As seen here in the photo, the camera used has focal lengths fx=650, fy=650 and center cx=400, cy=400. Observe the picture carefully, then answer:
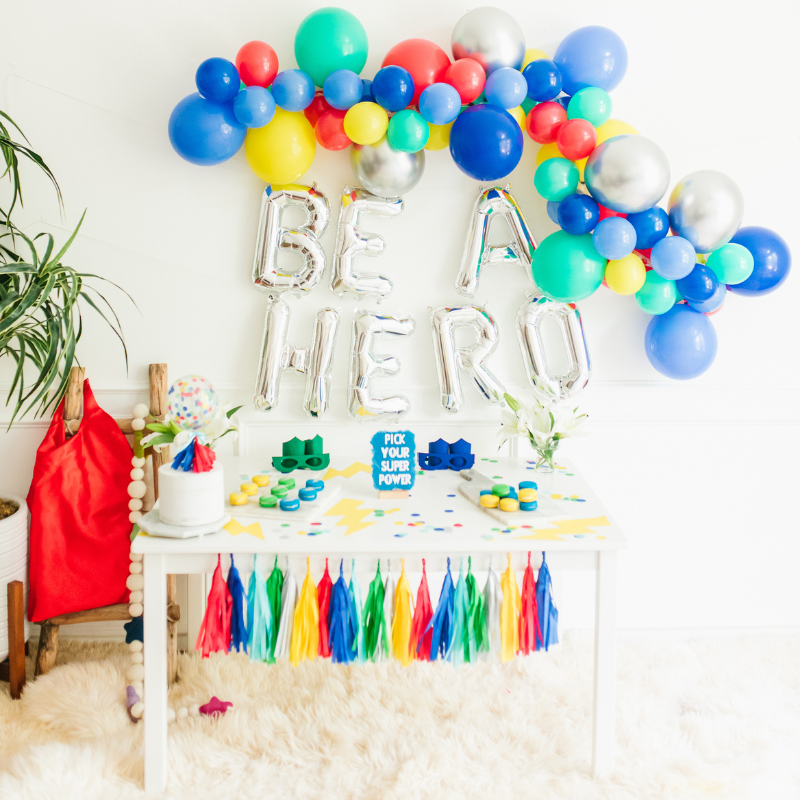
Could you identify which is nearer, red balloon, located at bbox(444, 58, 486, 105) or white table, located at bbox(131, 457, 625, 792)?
white table, located at bbox(131, 457, 625, 792)

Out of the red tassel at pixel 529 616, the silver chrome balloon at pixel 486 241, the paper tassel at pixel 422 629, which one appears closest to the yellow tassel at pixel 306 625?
the paper tassel at pixel 422 629

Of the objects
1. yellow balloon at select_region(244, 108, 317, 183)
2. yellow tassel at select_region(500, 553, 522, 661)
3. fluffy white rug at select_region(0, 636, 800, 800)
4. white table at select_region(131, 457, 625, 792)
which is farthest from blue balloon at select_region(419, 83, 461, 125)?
fluffy white rug at select_region(0, 636, 800, 800)

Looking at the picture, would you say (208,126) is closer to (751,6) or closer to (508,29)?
(508,29)

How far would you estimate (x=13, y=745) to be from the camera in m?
1.67

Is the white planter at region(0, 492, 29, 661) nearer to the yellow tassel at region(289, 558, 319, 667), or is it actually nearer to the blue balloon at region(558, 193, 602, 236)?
the yellow tassel at region(289, 558, 319, 667)

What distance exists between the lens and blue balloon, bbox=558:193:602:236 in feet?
5.68

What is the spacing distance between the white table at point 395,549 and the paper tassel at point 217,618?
0.15 ft

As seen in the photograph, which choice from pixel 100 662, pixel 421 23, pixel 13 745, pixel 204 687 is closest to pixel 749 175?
pixel 421 23

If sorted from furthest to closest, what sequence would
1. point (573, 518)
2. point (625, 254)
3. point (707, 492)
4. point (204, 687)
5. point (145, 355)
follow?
point (707, 492) → point (145, 355) → point (204, 687) → point (625, 254) → point (573, 518)

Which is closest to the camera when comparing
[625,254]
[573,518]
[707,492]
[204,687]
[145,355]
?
[573,518]

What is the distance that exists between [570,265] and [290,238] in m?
0.83

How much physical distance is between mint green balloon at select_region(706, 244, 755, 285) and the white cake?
1465 mm

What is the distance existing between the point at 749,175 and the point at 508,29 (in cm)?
93

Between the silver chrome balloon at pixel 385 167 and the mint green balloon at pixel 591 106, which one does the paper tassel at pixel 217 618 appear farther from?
Result: the mint green balloon at pixel 591 106
